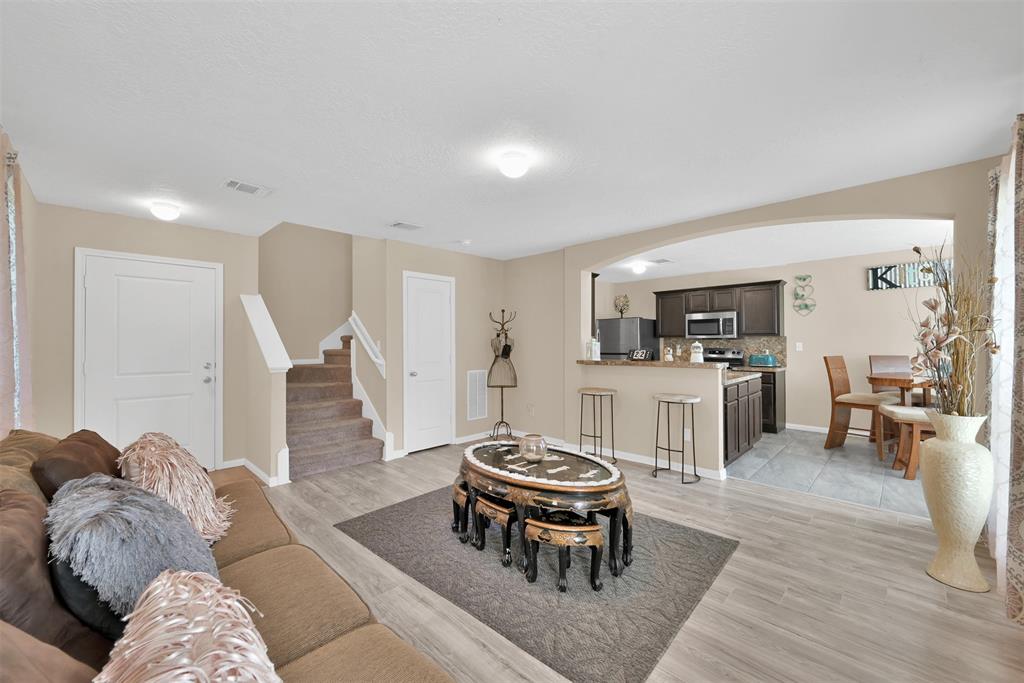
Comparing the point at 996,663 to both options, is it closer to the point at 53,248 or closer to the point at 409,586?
the point at 409,586

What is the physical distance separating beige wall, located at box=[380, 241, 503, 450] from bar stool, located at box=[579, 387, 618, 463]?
4.66 feet

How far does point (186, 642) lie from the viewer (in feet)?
2.43

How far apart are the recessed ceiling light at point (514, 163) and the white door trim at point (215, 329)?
3336mm

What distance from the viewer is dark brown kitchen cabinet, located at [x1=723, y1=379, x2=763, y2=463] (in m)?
4.32

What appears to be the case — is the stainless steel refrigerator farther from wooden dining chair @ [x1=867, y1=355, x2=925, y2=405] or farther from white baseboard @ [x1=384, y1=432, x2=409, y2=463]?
white baseboard @ [x1=384, y1=432, x2=409, y2=463]

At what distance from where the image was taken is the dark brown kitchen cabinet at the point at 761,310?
6262 mm

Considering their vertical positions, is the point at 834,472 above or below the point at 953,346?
below

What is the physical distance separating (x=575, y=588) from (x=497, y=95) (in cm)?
251

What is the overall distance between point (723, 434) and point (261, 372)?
178 inches

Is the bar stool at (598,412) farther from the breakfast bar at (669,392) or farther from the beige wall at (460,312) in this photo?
the beige wall at (460,312)

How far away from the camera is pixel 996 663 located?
1.72 metres

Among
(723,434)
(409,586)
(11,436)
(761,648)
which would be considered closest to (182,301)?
(11,436)

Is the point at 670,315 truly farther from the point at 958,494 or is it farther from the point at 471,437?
the point at 958,494

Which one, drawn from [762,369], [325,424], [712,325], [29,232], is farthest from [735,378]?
[29,232]
